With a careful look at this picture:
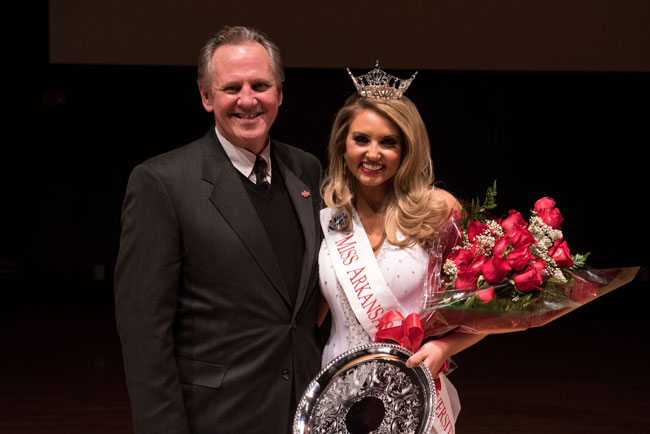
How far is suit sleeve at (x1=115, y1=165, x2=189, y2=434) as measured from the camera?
1.48 metres

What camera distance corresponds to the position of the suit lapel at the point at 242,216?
1.55m

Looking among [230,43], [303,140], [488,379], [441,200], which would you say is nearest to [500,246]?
[441,200]

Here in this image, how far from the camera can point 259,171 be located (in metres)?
1.66

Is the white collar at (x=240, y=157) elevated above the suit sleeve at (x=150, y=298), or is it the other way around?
the white collar at (x=240, y=157)

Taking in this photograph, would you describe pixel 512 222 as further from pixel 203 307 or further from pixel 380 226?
pixel 203 307

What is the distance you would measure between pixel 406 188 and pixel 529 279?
1.59 feet

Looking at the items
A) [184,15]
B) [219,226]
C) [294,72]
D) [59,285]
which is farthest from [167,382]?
[59,285]

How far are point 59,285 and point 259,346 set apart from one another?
4.45 m

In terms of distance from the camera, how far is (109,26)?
14.5 feet

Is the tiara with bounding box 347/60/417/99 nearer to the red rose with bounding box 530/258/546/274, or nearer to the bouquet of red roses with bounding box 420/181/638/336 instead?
the bouquet of red roses with bounding box 420/181/638/336

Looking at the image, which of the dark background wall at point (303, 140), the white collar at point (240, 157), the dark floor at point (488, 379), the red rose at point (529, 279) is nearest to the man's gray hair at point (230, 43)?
the white collar at point (240, 157)

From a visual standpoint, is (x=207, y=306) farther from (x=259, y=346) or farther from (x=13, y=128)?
(x=13, y=128)

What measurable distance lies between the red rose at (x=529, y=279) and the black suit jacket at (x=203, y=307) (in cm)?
45

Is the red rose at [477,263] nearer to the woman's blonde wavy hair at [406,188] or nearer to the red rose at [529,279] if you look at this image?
the red rose at [529,279]
